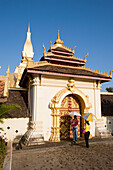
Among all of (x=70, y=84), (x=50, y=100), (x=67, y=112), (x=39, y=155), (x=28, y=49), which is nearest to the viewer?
(x=39, y=155)

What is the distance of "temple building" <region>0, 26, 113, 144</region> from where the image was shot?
31.5ft

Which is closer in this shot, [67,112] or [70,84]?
Answer: [70,84]

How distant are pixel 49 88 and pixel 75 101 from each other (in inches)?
95.2

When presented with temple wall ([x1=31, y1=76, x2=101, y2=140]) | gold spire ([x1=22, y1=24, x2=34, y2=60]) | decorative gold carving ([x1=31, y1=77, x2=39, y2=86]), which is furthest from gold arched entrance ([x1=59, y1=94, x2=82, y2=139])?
gold spire ([x1=22, y1=24, x2=34, y2=60])

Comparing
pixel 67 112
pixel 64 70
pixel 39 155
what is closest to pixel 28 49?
pixel 64 70

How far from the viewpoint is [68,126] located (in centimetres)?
1058

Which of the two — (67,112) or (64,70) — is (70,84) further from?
(67,112)

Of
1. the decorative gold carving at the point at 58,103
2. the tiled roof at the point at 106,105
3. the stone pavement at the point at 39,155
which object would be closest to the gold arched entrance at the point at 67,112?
the decorative gold carving at the point at 58,103

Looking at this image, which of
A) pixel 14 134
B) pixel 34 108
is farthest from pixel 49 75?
pixel 14 134

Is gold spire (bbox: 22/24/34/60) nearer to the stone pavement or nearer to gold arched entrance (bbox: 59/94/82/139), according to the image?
gold arched entrance (bbox: 59/94/82/139)

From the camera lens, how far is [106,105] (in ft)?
42.3

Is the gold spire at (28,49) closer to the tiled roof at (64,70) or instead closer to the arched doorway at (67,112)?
the tiled roof at (64,70)

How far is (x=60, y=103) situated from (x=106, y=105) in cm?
524

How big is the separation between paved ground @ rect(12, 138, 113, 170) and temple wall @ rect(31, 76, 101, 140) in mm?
2230
